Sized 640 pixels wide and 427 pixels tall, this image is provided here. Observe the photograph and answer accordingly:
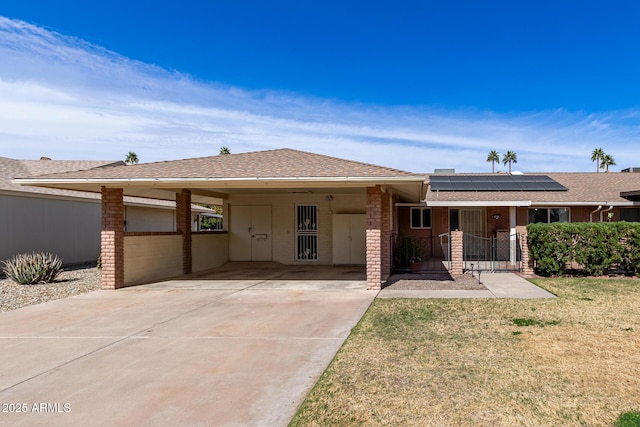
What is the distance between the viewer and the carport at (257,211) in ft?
36.0

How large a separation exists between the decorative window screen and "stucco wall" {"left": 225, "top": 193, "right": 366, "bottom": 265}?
6.9 inches

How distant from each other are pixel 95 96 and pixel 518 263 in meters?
16.6

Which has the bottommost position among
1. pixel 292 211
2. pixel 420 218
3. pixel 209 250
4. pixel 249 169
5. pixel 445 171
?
pixel 209 250

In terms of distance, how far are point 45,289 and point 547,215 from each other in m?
18.7

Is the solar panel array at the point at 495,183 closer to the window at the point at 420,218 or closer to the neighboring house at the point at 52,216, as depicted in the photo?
the window at the point at 420,218

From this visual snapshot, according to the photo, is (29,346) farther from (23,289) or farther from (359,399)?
(23,289)

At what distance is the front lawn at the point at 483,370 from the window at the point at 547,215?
35.7 ft

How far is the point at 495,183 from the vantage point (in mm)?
20250

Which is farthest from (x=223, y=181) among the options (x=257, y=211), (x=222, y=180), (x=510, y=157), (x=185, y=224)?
(x=510, y=157)

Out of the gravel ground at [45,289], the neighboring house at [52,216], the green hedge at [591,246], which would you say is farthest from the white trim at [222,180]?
the green hedge at [591,246]

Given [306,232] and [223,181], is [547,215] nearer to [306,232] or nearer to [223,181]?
[306,232]

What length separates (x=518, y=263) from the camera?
53.3 ft

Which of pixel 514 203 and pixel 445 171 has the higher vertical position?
pixel 445 171

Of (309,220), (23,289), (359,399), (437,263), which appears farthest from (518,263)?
(23,289)
